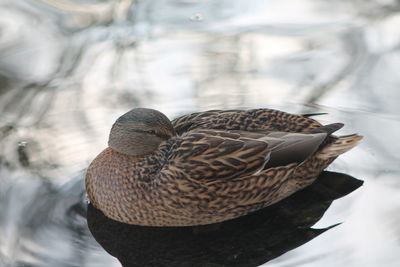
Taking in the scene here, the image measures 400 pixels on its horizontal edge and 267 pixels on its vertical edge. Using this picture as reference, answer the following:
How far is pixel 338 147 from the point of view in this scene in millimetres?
6262

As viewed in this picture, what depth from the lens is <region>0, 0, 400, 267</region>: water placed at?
5.78m

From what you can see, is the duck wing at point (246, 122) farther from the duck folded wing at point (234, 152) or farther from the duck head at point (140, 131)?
the duck head at point (140, 131)

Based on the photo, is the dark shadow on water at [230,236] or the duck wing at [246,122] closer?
the dark shadow on water at [230,236]

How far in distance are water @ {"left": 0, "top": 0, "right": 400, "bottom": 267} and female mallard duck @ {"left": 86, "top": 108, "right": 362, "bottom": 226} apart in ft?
1.24

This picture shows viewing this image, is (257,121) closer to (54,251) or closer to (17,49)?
(54,251)

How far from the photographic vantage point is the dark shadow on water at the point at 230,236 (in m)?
5.63

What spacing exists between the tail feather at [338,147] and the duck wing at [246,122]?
219 millimetres

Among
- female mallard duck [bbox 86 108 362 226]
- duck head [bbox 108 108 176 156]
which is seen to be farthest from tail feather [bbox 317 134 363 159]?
duck head [bbox 108 108 176 156]

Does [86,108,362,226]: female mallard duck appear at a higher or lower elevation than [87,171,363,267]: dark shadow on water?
higher

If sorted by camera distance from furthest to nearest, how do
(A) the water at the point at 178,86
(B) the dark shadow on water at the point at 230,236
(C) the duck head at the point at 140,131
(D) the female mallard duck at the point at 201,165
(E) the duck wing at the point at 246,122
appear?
1. (E) the duck wing at the point at 246,122
2. (C) the duck head at the point at 140,131
3. (D) the female mallard duck at the point at 201,165
4. (A) the water at the point at 178,86
5. (B) the dark shadow on water at the point at 230,236

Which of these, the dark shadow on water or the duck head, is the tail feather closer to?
the dark shadow on water

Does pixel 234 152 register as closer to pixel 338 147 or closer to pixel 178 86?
pixel 338 147

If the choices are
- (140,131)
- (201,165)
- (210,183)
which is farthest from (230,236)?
(140,131)

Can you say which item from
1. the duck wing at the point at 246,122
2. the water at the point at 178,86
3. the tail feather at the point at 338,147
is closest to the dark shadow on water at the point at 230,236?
the water at the point at 178,86
